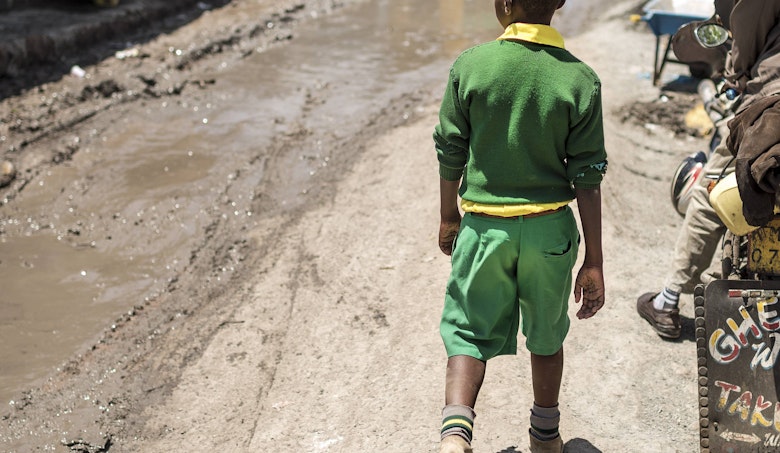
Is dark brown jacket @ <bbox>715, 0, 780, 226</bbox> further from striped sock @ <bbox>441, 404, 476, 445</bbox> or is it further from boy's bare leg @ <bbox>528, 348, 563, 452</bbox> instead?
striped sock @ <bbox>441, 404, 476, 445</bbox>

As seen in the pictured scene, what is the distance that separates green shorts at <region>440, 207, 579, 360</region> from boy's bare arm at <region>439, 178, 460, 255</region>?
10cm

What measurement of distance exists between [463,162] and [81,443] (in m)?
2.18

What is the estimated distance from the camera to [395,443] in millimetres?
3279

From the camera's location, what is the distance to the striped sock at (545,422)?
2951mm

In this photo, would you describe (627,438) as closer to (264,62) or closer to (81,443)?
(81,443)

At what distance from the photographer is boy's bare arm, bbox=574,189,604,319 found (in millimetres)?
2658

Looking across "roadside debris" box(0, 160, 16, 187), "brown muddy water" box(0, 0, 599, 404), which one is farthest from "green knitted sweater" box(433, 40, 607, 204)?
"roadside debris" box(0, 160, 16, 187)

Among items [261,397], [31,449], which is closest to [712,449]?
[261,397]

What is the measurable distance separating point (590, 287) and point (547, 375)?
1.16 ft

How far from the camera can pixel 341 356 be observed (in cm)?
399

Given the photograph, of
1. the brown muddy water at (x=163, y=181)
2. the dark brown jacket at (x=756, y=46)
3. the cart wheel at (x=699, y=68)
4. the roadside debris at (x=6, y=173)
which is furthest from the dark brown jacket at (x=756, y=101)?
the roadside debris at (x=6, y=173)

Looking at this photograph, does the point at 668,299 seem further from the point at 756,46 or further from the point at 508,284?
the point at 508,284

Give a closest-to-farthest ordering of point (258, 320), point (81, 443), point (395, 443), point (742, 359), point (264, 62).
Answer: point (742, 359) < point (395, 443) < point (81, 443) < point (258, 320) < point (264, 62)

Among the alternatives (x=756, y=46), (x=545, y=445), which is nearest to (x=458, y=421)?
(x=545, y=445)
